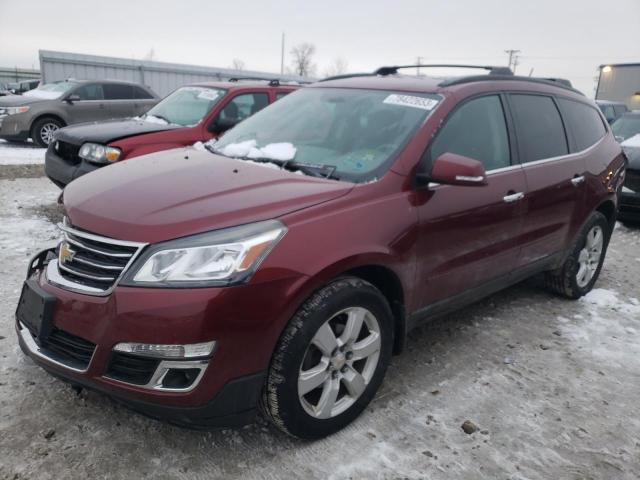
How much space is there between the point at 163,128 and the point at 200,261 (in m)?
4.38

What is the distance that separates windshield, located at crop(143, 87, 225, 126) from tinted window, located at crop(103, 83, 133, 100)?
227 inches

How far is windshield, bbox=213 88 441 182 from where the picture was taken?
2.92 meters

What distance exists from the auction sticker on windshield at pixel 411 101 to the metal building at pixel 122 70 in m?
18.0

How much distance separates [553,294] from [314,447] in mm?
3066

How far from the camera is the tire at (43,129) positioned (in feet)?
37.6

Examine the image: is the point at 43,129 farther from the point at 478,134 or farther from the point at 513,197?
the point at 513,197

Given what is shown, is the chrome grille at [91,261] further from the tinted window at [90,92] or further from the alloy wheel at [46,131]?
the tinted window at [90,92]

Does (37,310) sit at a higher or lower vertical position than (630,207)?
higher

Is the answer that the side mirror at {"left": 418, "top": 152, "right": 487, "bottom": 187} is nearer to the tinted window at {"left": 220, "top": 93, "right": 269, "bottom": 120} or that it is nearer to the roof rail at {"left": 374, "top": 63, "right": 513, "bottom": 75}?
the roof rail at {"left": 374, "top": 63, "right": 513, "bottom": 75}

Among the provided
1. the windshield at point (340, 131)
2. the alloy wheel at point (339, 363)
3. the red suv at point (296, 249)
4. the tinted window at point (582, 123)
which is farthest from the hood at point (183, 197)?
the tinted window at point (582, 123)

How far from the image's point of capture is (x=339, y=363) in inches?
100

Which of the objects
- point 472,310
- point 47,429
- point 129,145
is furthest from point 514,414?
point 129,145

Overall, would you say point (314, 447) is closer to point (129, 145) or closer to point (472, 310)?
point (472, 310)

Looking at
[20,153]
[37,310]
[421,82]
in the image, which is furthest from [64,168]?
[20,153]
